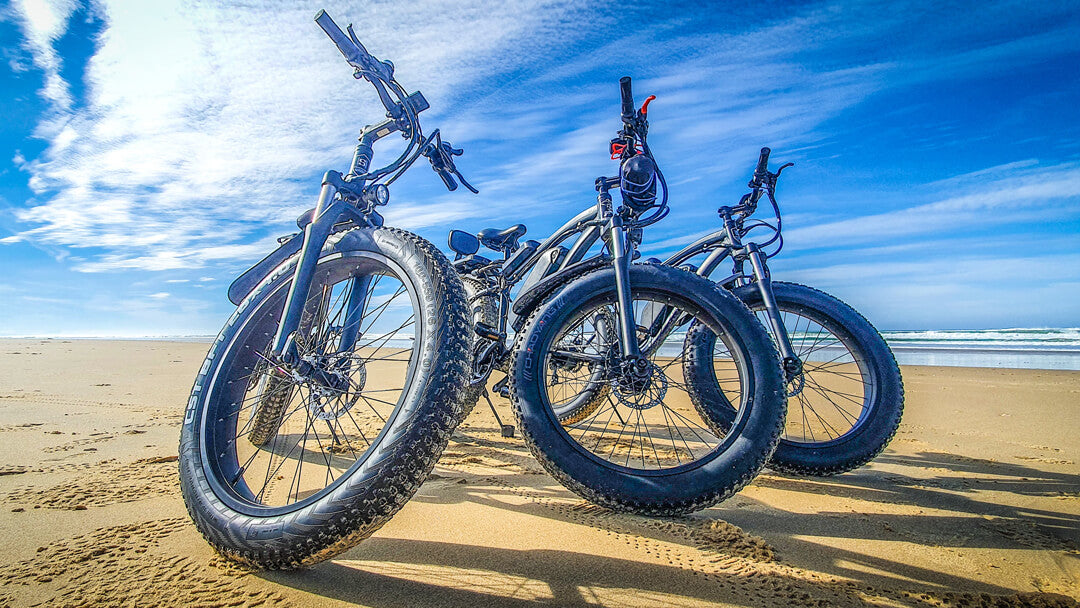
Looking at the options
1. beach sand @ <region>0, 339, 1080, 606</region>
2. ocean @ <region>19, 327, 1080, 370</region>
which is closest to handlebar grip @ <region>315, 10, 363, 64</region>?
beach sand @ <region>0, 339, 1080, 606</region>

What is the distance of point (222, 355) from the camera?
1926 mm

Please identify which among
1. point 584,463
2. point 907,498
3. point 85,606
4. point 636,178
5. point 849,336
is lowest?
point 85,606

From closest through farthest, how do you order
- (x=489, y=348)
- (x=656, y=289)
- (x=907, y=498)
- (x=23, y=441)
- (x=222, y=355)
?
1. (x=222, y=355)
2. (x=656, y=289)
3. (x=907, y=498)
4. (x=489, y=348)
5. (x=23, y=441)

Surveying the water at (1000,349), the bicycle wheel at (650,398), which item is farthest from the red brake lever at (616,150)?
the water at (1000,349)

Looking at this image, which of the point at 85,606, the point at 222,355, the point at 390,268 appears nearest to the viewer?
the point at 85,606

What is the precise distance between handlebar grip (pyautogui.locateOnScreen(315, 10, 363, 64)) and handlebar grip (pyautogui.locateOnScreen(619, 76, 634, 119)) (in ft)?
4.27

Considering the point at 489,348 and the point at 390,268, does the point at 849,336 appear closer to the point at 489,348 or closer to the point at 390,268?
the point at 489,348

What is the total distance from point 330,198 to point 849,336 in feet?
9.75

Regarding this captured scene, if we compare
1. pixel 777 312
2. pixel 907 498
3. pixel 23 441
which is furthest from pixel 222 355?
pixel 907 498

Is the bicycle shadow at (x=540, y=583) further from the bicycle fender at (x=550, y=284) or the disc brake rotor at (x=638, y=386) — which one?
the bicycle fender at (x=550, y=284)

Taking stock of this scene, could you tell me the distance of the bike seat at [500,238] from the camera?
151 inches

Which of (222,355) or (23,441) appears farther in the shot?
(23,441)

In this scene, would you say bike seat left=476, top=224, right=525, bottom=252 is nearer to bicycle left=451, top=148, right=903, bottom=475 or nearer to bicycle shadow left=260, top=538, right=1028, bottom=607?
bicycle left=451, top=148, right=903, bottom=475

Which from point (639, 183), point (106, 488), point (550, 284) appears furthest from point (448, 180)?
point (106, 488)
